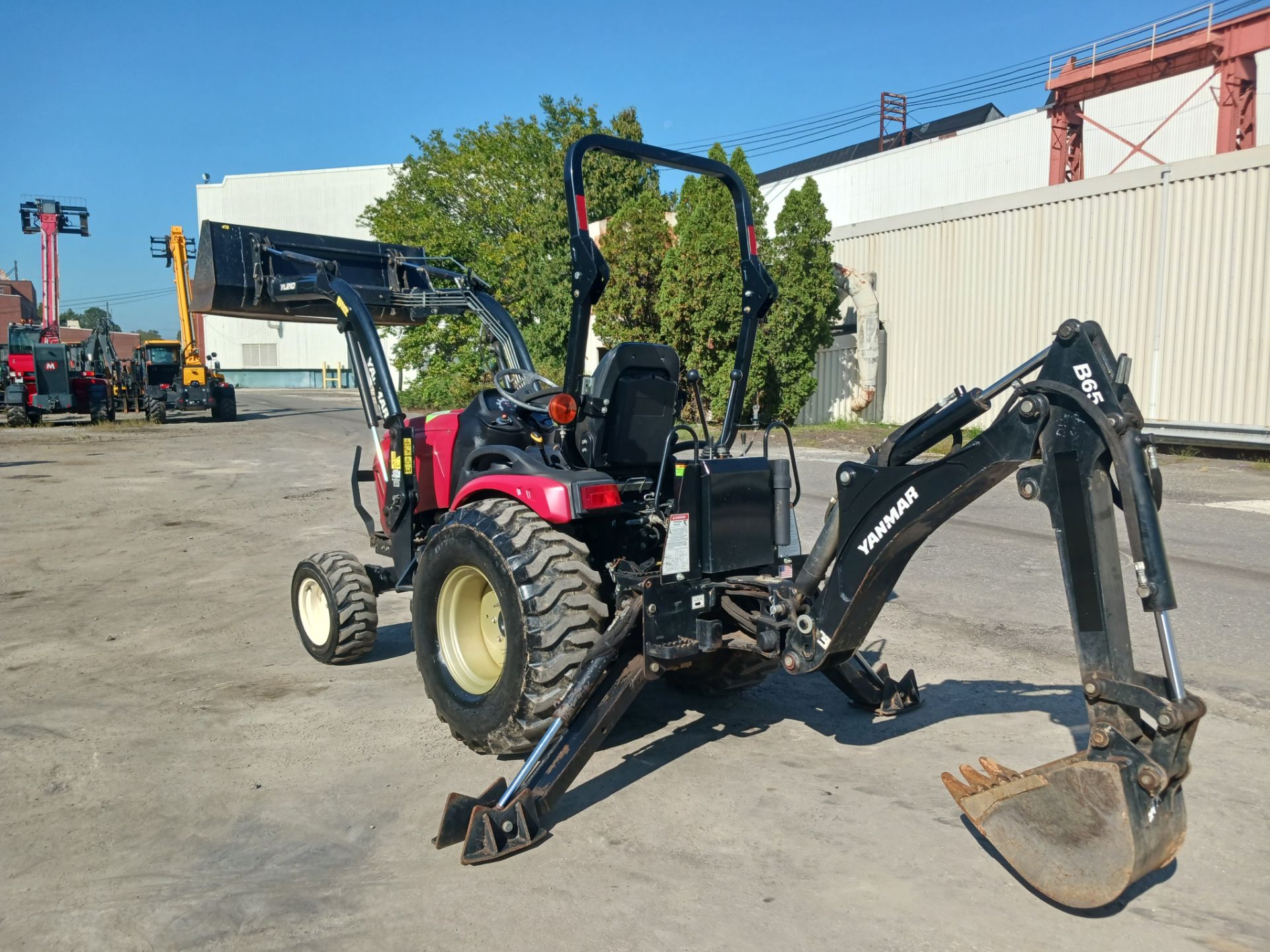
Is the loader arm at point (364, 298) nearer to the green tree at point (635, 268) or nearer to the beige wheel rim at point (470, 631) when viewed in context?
the beige wheel rim at point (470, 631)

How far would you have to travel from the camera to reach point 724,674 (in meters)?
4.83

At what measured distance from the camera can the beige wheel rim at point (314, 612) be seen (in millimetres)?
→ 6078

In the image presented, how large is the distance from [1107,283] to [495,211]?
2434 centimetres

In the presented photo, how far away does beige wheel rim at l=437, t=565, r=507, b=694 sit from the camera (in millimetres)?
4715

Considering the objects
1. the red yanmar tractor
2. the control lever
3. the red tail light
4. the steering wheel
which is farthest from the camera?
the steering wheel

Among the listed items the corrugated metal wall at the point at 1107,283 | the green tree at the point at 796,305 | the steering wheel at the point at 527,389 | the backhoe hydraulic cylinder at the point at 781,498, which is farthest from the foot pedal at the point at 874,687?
the green tree at the point at 796,305

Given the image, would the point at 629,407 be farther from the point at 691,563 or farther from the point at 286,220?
the point at 286,220

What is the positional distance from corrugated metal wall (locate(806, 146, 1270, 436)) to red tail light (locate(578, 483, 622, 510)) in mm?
14625

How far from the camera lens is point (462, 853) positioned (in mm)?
3521

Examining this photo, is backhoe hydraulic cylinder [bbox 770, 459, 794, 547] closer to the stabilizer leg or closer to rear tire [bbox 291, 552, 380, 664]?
the stabilizer leg

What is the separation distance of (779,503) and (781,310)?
55.9ft

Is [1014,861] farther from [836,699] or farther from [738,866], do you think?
[836,699]

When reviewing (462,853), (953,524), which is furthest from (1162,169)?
(462,853)

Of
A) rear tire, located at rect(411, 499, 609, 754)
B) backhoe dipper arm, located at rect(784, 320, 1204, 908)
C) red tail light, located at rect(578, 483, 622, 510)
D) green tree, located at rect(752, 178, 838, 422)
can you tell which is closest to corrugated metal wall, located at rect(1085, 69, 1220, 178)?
green tree, located at rect(752, 178, 838, 422)
